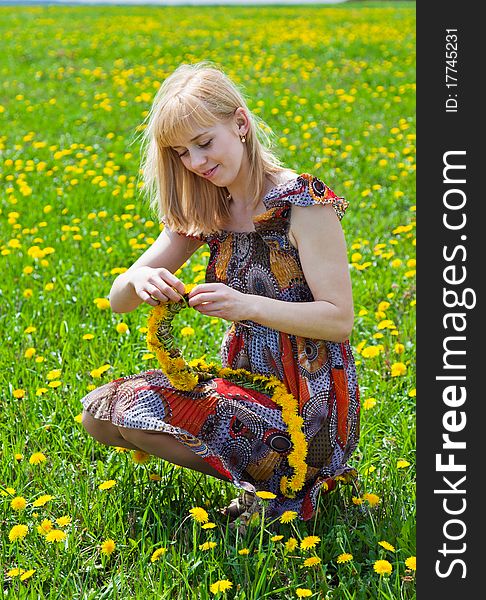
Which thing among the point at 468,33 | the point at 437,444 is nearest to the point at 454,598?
the point at 437,444

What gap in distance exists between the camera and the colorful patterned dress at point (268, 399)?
2270 mm

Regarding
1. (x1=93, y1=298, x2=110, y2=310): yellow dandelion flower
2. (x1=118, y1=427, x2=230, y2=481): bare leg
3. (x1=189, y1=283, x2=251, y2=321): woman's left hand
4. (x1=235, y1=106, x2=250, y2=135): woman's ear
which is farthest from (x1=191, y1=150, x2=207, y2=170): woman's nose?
(x1=93, y1=298, x2=110, y2=310): yellow dandelion flower

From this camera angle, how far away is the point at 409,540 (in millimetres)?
2121

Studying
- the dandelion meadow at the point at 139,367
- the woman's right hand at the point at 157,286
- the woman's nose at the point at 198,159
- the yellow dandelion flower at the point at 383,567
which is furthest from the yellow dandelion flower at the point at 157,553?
the woman's nose at the point at 198,159

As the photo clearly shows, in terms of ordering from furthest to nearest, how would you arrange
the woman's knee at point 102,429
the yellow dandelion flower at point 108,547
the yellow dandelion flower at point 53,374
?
the yellow dandelion flower at point 53,374 < the woman's knee at point 102,429 < the yellow dandelion flower at point 108,547

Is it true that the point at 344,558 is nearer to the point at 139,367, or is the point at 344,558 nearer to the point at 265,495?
the point at 265,495

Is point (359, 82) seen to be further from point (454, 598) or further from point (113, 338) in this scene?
point (454, 598)

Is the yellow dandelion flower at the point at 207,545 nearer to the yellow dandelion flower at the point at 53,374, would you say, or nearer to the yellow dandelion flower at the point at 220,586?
the yellow dandelion flower at the point at 220,586

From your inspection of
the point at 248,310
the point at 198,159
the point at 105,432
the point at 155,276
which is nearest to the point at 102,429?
the point at 105,432

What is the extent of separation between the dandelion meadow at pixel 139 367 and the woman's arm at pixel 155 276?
450mm

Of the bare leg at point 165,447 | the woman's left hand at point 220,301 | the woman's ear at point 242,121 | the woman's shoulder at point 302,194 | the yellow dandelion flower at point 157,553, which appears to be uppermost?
the woman's ear at point 242,121

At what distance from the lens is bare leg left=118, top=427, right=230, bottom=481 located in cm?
224

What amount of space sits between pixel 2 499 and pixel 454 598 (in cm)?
125

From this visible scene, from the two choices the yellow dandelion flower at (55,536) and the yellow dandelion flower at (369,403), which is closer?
the yellow dandelion flower at (55,536)
